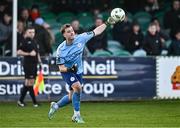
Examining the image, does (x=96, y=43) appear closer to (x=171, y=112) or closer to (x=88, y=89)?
(x=88, y=89)

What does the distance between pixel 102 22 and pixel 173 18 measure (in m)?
2.38

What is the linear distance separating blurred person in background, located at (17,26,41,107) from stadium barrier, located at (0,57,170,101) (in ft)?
3.08

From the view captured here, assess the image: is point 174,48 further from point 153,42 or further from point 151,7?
point 151,7

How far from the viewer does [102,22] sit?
22.5m

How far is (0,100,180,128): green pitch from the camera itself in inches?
565

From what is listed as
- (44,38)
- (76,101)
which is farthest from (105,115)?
(44,38)

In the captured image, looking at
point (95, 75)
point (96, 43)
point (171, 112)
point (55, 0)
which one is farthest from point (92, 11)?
point (171, 112)

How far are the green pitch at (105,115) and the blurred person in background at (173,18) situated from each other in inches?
152

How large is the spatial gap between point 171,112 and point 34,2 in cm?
940

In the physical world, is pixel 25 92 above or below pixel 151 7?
below

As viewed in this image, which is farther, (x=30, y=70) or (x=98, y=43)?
(x=98, y=43)

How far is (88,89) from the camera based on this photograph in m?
20.3

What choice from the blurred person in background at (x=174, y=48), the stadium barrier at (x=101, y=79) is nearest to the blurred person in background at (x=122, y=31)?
the blurred person in background at (x=174, y=48)

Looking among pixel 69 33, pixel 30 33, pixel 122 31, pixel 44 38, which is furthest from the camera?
pixel 122 31
